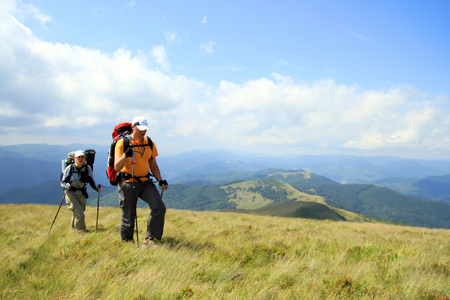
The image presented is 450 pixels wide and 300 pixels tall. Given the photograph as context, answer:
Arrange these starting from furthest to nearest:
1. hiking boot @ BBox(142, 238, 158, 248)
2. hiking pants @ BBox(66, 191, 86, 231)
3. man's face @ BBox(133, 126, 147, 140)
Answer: hiking pants @ BBox(66, 191, 86, 231) < man's face @ BBox(133, 126, 147, 140) < hiking boot @ BBox(142, 238, 158, 248)

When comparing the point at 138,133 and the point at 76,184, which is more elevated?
the point at 138,133

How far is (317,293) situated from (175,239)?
4.29 metres

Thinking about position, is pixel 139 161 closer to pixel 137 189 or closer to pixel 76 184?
pixel 137 189

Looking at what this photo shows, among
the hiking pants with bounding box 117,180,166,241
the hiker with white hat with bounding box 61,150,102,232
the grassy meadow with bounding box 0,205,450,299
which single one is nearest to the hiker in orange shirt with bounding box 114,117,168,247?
the hiking pants with bounding box 117,180,166,241

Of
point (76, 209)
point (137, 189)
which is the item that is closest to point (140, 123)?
point (137, 189)

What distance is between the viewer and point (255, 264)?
457 cm

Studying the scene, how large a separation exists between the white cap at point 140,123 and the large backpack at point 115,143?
42 cm

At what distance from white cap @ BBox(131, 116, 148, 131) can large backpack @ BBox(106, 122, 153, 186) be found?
42 centimetres

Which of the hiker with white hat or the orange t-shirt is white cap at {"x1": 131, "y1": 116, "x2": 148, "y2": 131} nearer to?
the orange t-shirt

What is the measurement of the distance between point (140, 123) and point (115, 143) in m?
0.96

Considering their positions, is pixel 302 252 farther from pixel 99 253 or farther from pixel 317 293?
pixel 99 253

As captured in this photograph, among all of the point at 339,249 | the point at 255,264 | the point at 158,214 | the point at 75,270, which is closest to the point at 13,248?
the point at 75,270

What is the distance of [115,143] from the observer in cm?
586

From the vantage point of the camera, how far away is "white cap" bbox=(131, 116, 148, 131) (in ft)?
17.8
